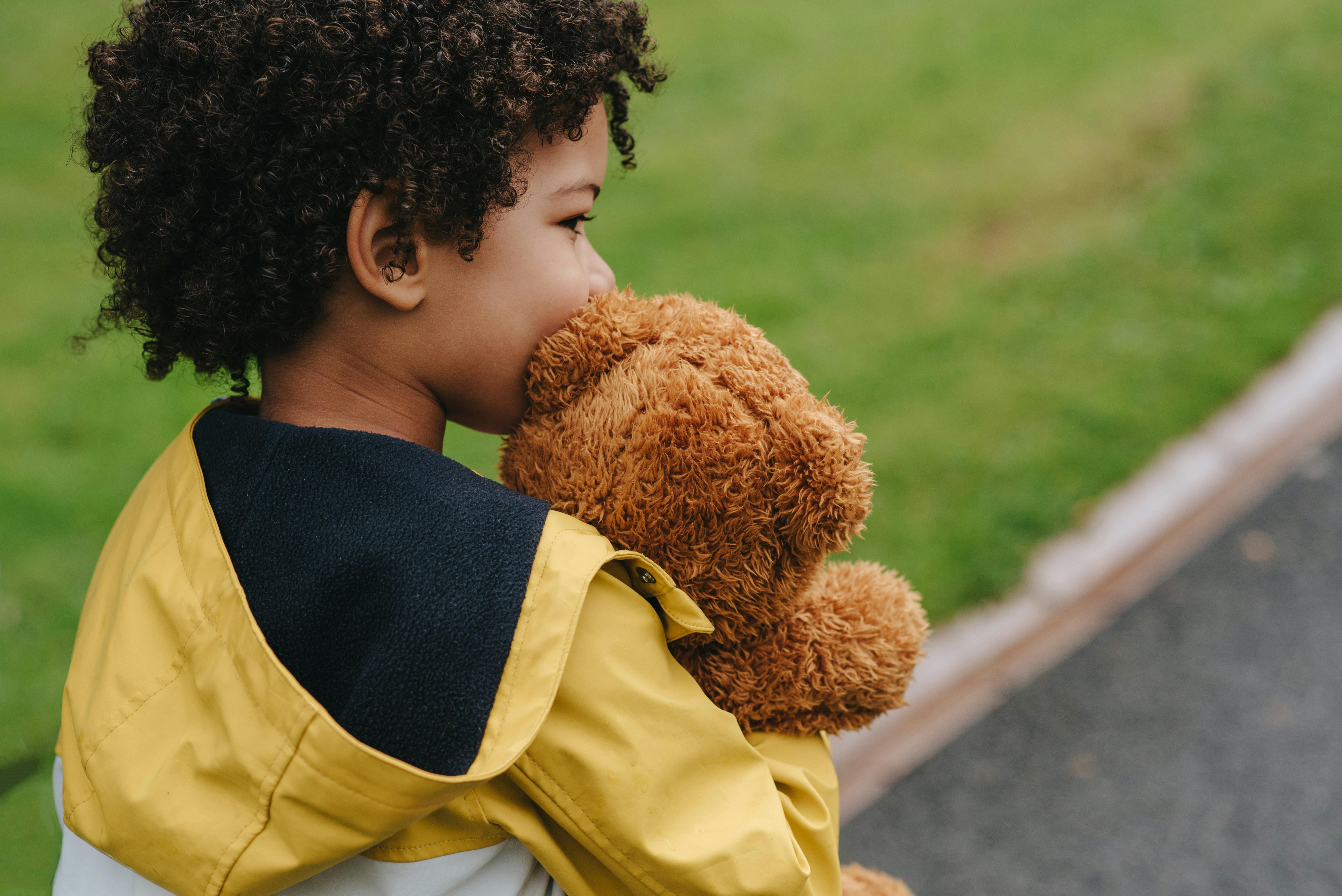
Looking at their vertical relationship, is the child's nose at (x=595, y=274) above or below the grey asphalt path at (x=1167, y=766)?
above

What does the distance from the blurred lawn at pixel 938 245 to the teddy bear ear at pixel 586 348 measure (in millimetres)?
1479

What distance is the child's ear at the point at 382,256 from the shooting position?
3.88ft

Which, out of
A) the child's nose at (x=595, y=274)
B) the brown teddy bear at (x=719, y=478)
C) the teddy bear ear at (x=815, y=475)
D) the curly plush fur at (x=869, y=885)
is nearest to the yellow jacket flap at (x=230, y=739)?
the brown teddy bear at (x=719, y=478)

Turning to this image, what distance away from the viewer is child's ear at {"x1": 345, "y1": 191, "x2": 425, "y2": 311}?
1.18 meters

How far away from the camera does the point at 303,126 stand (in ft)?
3.76

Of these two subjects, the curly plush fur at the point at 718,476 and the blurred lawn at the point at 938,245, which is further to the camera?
the blurred lawn at the point at 938,245

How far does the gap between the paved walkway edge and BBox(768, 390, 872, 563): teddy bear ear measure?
4.85 feet

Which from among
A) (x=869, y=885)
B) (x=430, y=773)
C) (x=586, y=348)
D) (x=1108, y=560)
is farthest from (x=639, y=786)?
(x=1108, y=560)

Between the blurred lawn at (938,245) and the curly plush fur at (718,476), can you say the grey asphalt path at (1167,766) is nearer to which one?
the blurred lawn at (938,245)

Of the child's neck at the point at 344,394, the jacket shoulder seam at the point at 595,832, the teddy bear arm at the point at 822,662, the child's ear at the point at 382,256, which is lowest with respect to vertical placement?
the jacket shoulder seam at the point at 595,832

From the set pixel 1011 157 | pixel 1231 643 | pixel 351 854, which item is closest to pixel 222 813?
pixel 351 854

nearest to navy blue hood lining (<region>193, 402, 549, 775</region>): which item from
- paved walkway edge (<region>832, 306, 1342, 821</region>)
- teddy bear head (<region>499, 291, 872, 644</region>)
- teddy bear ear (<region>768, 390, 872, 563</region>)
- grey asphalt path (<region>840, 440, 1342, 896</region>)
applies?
teddy bear head (<region>499, 291, 872, 644</region>)

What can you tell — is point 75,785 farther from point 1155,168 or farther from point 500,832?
point 1155,168

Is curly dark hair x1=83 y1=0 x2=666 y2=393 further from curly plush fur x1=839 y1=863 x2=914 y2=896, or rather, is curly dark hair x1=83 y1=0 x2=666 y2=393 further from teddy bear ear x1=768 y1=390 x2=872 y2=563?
curly plush fur x1=839 y1=863 x2=914 y2=896
